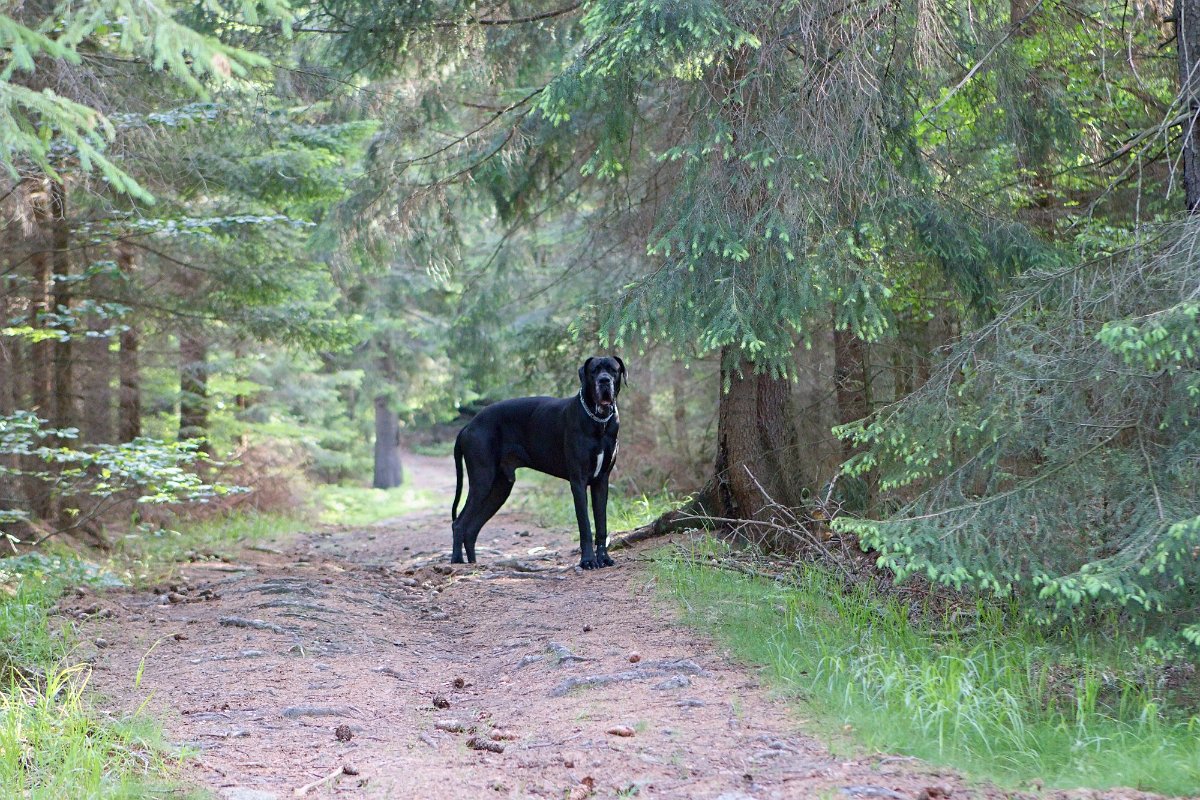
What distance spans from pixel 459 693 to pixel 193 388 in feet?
37.8

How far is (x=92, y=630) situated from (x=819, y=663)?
4.70 meters

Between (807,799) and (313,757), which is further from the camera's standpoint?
(313,757)

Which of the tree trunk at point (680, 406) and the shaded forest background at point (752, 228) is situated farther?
the tree trunk at point (680, 406)

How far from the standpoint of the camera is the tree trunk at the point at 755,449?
339 inches

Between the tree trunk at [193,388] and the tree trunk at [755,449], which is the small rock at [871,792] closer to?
the tree trunk at [755,449]

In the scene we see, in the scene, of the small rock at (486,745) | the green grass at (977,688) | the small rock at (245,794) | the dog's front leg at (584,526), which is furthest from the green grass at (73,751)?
the dog's front leg at (584,526)

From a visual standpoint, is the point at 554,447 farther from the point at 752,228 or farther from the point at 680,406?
the point at 680,406

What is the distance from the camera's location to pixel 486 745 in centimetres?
427

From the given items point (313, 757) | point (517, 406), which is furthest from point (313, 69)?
point (313, 757)

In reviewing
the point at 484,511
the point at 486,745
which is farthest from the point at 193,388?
the point at 486,745

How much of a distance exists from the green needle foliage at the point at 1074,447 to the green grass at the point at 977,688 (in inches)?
11.7

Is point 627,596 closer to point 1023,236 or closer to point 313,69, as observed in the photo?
point 1023,236

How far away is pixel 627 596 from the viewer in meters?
7.43

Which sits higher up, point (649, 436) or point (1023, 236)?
point (1023, 236)
